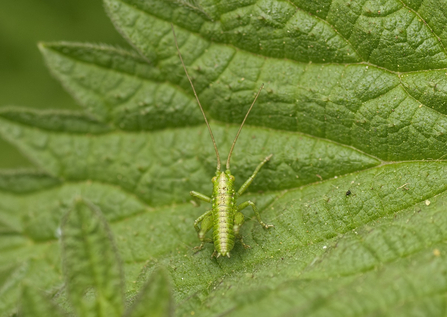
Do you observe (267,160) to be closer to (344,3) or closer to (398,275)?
(344,3)

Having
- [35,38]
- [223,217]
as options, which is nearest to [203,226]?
[223,217]

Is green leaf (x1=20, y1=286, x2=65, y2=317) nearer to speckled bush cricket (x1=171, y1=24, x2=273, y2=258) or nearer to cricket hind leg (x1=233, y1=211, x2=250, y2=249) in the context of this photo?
speckled bush cricket (x1=171, y1=24, x2=273, y2=258)

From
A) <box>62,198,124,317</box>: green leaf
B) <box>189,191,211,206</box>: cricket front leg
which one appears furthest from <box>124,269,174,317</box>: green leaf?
<box>189,191,211,206</box>: cricket front leg

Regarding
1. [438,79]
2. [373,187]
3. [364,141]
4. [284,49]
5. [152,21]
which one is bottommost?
[373,187]

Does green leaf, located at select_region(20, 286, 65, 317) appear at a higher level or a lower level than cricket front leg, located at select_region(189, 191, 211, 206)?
higher

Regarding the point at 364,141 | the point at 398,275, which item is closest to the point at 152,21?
the point at 364,141
